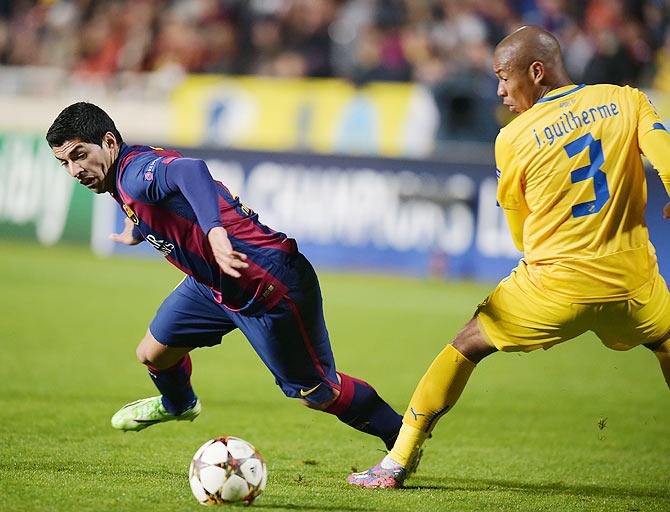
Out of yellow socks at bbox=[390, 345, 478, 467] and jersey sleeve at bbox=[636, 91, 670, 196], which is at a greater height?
jersey sleeve at bbox=[636, 91, 670, 196]

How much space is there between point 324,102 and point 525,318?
1320 centimetres

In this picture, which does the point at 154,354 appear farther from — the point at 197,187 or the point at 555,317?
the point at 555,317

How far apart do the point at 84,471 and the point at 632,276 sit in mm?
2856

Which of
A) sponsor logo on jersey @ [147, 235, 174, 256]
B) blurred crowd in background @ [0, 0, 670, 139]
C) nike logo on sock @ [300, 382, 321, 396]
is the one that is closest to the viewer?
sponsor logo on jersey @ [147, 235, 174, 256]

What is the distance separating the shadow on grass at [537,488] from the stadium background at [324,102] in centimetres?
992

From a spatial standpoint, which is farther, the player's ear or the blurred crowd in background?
the blurred crowd in background

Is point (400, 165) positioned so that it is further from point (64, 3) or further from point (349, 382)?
point (349, 382)

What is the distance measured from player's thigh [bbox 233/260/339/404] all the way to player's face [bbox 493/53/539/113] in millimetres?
1308

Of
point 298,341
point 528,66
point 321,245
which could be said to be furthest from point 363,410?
point 321,245

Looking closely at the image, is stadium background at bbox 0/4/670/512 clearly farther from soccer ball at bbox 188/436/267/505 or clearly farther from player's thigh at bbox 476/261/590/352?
player's thigh at bbox 476/261/590/352

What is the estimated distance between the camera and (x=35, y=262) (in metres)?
16.5

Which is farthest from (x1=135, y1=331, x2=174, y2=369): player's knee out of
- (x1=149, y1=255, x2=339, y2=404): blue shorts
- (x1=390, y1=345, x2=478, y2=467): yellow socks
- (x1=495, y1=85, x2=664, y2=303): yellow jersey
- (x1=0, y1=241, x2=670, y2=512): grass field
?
(x1=495, y1=85, x2=664, y2=303): yellow jersey

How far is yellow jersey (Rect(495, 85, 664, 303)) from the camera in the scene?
16.3 feet

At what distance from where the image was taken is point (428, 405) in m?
5.33
